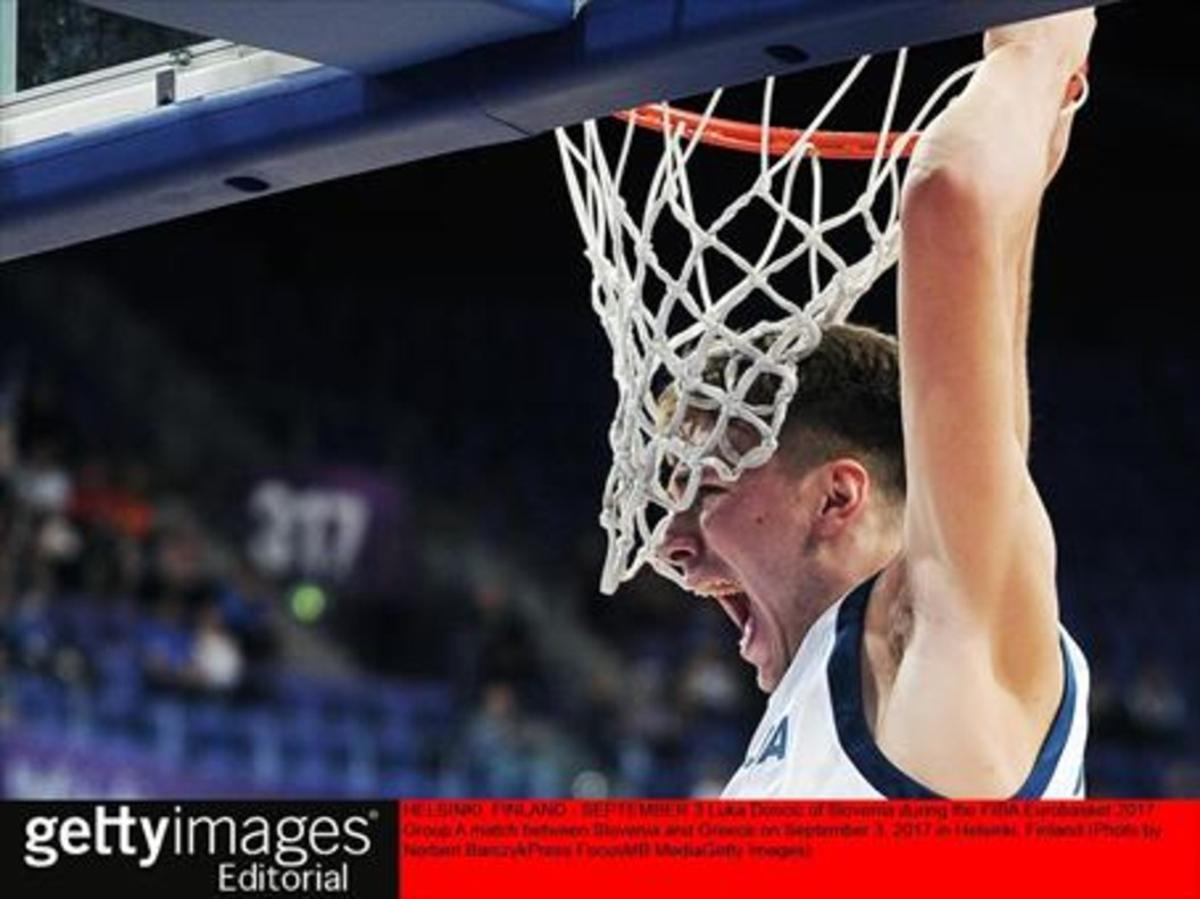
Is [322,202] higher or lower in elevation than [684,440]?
higher

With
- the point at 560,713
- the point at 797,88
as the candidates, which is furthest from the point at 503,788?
the point at 797,88

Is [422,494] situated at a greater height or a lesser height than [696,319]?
greater

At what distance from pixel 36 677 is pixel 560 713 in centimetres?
220

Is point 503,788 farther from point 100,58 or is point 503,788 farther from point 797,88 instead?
point 100,58

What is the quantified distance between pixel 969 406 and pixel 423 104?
591 millimetres

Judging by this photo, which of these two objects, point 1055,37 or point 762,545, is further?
point 762,545

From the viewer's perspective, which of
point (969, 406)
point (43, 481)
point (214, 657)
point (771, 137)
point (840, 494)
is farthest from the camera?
point (43, 481)

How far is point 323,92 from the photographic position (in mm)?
2344

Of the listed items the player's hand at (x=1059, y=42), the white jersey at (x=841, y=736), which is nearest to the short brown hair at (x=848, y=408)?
the white jersey at (x=841, y=736)

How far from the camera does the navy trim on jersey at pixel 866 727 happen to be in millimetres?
2178

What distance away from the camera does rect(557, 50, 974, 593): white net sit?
2479 millimetres
